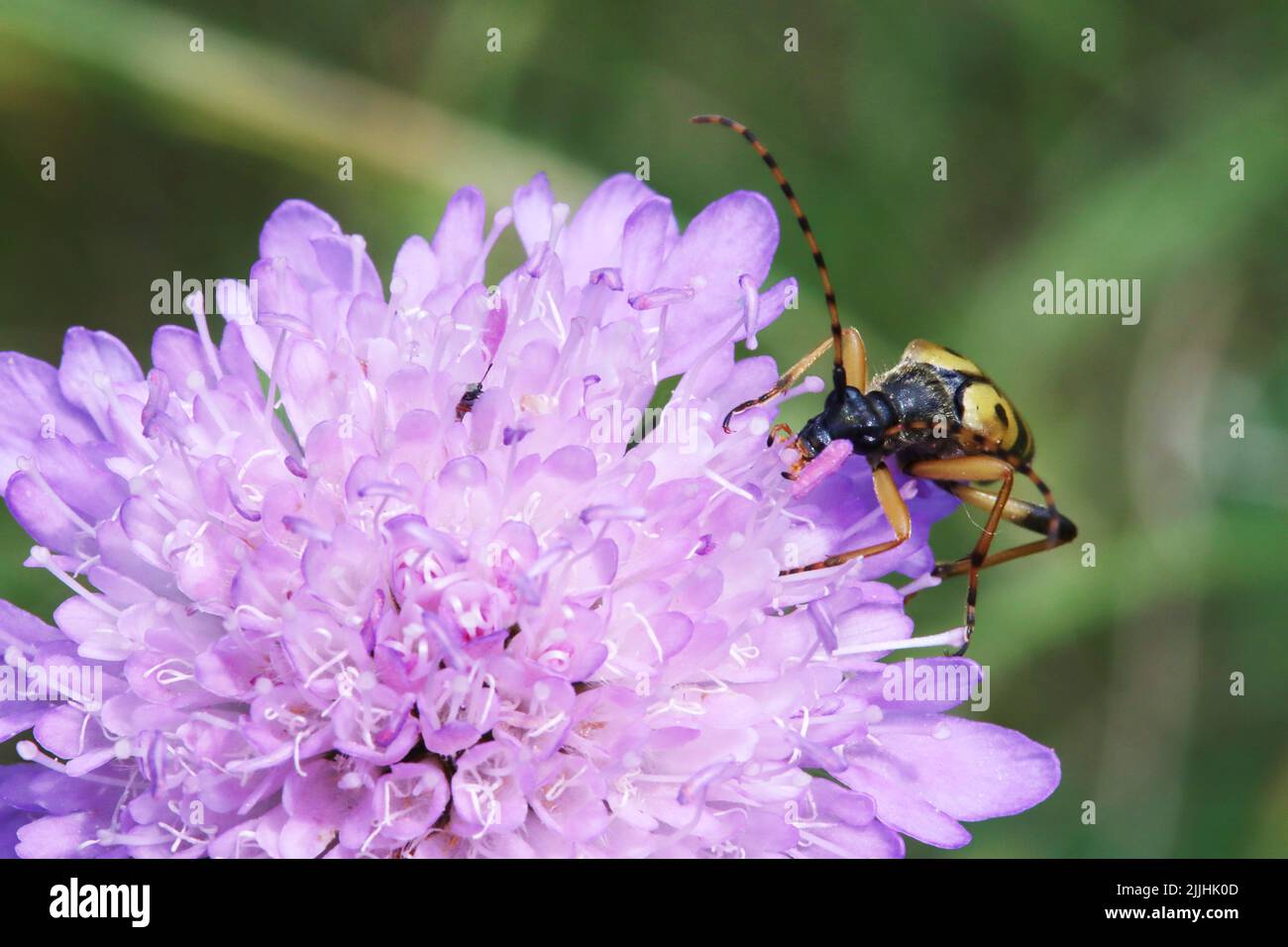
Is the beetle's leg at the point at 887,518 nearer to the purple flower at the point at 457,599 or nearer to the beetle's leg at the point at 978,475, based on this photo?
the purple flower at the point at 457,599

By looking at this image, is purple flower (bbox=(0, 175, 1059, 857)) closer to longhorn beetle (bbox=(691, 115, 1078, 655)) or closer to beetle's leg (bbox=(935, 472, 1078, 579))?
longhorn beetle (bbox=(691, 115, 1078, 655))

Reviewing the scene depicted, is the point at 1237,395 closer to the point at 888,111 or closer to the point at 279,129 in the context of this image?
the point at 888,111

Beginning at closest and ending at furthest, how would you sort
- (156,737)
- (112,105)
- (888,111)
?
(156,737) → (112,105) → (888,111)

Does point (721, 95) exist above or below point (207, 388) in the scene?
above

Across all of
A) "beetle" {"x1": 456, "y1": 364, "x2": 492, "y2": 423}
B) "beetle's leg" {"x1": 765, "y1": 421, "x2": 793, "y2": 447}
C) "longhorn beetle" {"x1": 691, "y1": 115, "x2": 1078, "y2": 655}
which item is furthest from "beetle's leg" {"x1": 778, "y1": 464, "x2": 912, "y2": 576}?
"beetle" {"x1": 456, "y1": 364, "x2": 492, "y2": 423}

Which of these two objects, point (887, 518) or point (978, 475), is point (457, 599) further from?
point (978, 475)
